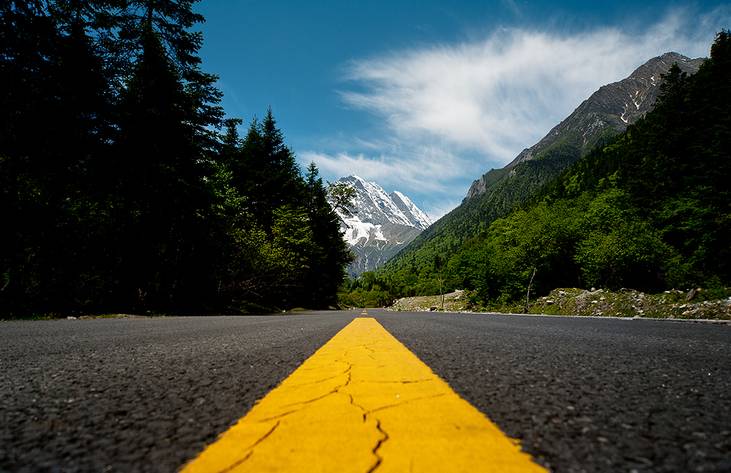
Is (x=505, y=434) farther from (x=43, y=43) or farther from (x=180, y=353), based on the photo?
(x=43, y=43)

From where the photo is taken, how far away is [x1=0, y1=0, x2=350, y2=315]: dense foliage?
9773 millimetres

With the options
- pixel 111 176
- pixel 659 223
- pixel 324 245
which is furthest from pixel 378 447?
pixel 659 223

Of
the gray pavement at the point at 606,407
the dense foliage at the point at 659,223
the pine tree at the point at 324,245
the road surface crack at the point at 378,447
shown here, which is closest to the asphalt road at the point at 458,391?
the gray pavement at the point at 606,407

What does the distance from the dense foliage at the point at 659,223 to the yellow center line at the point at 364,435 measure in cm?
2554

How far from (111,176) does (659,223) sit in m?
38.5

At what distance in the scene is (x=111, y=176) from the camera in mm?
12398

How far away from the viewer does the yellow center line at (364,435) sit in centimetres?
63

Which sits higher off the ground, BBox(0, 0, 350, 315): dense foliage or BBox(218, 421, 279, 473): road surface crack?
BBox(0, 0, 350, 315): dense foliage

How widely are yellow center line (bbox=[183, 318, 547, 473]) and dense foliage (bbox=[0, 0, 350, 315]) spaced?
37.8 feet

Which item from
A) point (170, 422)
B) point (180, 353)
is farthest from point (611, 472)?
point (180, 353)

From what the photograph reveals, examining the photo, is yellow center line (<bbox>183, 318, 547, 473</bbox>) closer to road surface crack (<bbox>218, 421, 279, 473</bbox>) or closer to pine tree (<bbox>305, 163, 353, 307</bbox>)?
road surface crack (<bbox>218, 421, 279, 473</bbox>)

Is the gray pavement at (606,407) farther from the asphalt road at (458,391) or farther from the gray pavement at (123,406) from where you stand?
the gray pavement at (123,406)

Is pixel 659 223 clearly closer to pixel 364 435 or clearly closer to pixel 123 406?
pixel 364 435

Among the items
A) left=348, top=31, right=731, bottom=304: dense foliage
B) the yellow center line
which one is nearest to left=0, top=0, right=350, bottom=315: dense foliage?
the yellow center line
